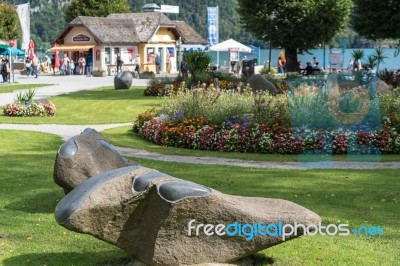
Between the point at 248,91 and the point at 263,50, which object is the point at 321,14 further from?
the point at 263,50

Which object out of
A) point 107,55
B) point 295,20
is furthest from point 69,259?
point 107,55

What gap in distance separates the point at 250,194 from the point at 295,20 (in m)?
35.8

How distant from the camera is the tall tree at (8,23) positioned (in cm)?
7250

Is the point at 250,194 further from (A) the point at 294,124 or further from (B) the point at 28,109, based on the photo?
(B) the point at 28,109

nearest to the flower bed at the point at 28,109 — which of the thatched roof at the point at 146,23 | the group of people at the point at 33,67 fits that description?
the group of people at the point at 33,67

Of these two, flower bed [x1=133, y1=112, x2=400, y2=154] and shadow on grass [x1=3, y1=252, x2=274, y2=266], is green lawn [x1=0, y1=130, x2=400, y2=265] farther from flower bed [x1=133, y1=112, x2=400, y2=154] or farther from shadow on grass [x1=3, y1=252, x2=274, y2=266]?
flower bed [x1=133, y1=112, x2=400, y2=154]

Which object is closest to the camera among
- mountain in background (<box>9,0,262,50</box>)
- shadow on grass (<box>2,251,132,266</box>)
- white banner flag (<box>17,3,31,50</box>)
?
shadow on grass (<box>2,251,132,266</box>)

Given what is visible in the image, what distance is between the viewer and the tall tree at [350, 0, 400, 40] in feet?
121

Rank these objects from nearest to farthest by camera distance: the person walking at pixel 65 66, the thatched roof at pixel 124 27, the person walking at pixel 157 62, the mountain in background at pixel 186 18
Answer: the person walking at pixel 65 66 → the thatched roof at pixel 124 27 → the person walking at pixel 157 62 → the mountain in background at pixel 186 18

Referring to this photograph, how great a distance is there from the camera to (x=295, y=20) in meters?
45.6

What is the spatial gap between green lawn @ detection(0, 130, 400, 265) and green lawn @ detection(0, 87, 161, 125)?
7090 millimetres

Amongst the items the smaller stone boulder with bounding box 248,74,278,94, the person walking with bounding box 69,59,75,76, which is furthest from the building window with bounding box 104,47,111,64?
the smaller stone boulder with bounding box 248,74,278,94

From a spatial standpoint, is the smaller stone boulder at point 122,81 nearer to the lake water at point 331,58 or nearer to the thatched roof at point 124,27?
the lake water at point 331,58

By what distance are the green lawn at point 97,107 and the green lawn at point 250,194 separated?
709cm
